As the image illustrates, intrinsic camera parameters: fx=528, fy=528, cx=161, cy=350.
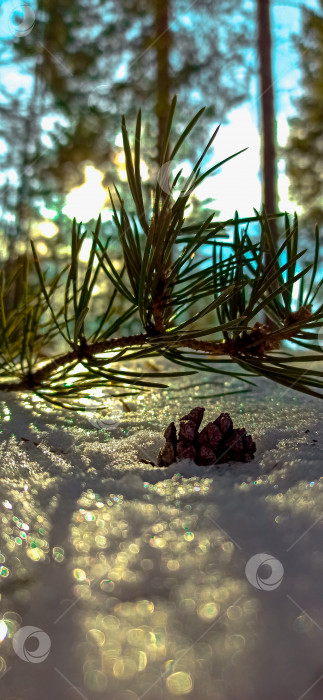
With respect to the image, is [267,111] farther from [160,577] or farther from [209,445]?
[160,577]

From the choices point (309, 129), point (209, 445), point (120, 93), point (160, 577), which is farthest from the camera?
point (309, 129)

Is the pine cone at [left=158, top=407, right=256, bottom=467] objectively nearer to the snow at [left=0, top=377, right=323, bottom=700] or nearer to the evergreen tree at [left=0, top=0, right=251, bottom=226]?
the snow at [left=0, top=377, right=323, bottom=700]

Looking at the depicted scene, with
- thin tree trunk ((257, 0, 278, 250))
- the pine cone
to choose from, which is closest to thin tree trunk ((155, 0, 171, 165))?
thin tree trunk ((257, 0, 278, 250))

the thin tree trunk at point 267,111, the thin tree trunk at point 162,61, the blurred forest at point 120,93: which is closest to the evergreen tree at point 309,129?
the blurred forest at point 120,93

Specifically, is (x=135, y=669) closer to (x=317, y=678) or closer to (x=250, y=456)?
(x=317, y=678)

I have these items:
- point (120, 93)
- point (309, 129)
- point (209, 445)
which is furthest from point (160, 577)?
point (309, 129)

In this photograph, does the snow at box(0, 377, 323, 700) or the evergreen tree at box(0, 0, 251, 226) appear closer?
the snow at box(0, 377, 323, 700)

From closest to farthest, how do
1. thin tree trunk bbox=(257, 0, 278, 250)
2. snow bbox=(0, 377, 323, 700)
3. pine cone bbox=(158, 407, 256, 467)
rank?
snow bbox=(0, 377, 323, 700)
pine cone bbox=(158, 407, 256, 467)
thin tree trunk bbox=(257, 0, 278, 250)

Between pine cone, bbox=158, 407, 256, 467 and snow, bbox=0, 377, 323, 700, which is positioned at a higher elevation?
pine cone, bbox=158, 407, 256, 467

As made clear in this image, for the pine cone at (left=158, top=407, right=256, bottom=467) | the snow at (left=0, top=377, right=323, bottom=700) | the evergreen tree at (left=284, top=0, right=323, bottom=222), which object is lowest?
the snow at (left=0, top=377, right=323, bottom=700)
